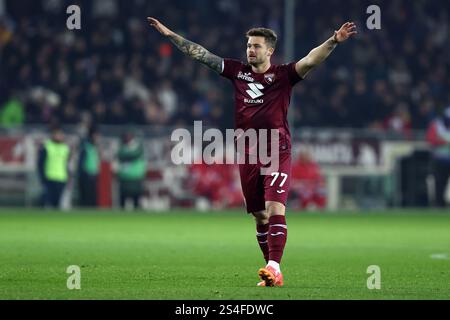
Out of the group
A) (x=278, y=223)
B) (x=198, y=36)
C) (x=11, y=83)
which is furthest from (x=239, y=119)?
(x=198, y=36)

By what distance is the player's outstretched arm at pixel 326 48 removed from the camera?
10.8 meters

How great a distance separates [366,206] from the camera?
29328mm

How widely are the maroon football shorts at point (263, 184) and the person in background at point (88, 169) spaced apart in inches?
643

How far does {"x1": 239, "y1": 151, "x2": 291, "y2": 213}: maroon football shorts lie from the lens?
437 inches

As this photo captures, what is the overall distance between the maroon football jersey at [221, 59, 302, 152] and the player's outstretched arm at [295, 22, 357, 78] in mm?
186

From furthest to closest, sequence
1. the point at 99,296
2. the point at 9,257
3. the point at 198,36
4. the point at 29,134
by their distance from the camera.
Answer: the point at 198,36 → the point at 29,134 → the point at 9,257 → the point at 99,296

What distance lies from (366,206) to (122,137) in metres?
6.05

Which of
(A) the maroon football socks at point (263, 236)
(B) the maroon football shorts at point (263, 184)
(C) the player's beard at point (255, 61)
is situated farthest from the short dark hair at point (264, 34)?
(A) the maroon football socks at point (263, 236)

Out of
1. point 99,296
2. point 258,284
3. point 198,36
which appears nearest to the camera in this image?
point 99,296

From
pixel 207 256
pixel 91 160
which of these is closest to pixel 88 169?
pixel 91 160

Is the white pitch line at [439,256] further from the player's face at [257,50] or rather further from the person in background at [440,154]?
the person in background at [440,154]

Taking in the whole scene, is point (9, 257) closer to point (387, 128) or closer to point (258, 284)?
point (258, 284)

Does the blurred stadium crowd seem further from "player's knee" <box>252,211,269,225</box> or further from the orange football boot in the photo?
the orange football boot

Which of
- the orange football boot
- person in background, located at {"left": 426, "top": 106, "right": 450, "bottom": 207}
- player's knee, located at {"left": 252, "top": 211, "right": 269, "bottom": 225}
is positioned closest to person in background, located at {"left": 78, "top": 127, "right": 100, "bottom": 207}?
person in background, located at {"left": 426, "top": 106, "right": 450, "bottom": 207}
